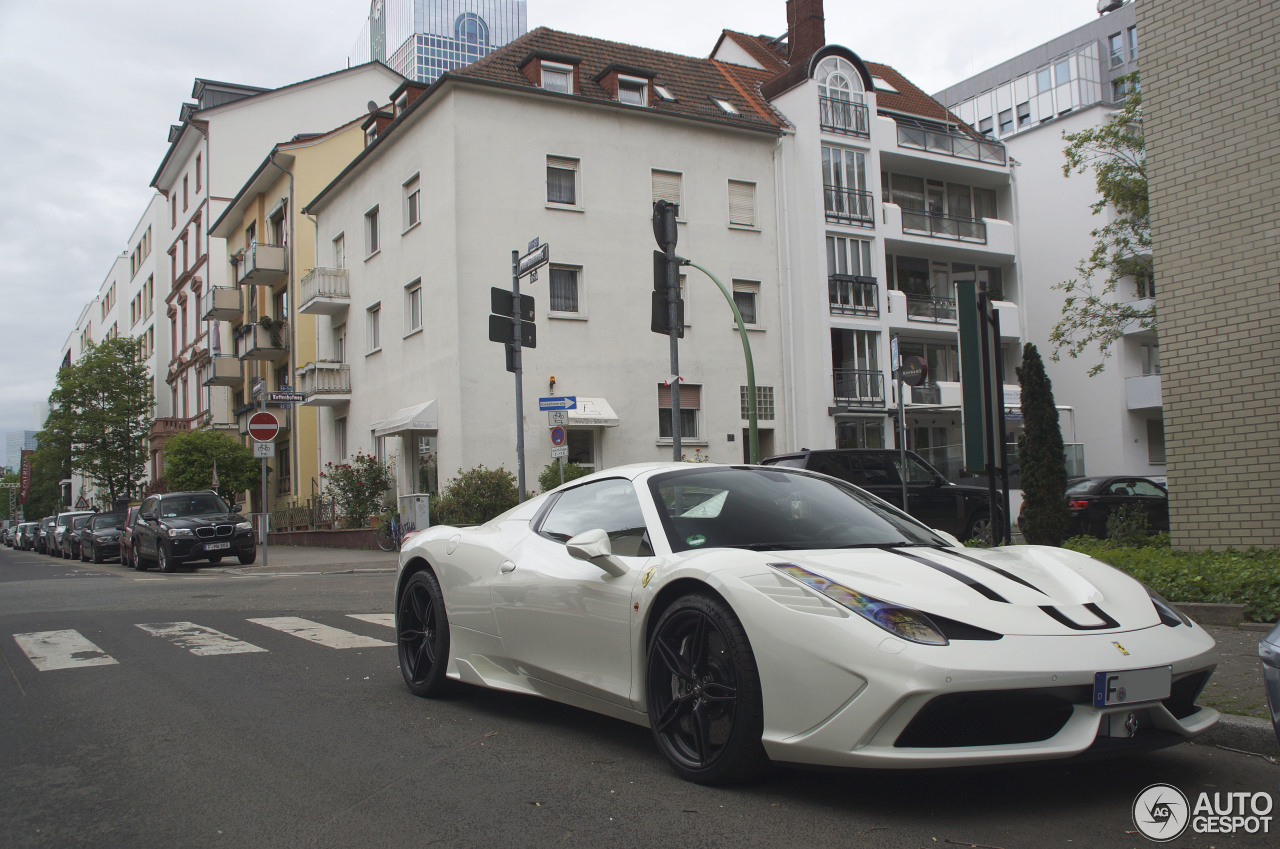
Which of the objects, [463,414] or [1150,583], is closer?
[1150,583]

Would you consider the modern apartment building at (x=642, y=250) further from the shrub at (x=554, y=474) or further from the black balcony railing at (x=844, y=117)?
the shrub at (x=554, y=474)

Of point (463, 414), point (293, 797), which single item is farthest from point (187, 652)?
point (463, 414)

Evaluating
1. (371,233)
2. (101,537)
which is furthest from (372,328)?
(101,537)

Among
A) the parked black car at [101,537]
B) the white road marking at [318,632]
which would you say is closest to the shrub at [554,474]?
the parked black car at [101,537]

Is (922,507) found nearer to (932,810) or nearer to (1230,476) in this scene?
(1230,476)

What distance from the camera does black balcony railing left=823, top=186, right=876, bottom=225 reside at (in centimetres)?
3059

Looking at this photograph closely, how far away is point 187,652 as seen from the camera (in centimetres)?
778

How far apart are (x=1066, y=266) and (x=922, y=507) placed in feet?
91.7

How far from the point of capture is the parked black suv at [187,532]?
2094 cm

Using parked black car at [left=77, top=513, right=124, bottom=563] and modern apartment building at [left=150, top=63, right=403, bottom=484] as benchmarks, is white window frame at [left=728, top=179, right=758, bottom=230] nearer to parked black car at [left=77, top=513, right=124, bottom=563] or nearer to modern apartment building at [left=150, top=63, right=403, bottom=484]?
parked black car at [left=77, top=513, right=124, bottom=563]

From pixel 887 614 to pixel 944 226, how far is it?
32.8 m

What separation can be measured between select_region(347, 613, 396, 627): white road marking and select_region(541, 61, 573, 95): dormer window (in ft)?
65.2

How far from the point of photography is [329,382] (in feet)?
105

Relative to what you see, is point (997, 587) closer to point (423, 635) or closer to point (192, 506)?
point (423, 635)
